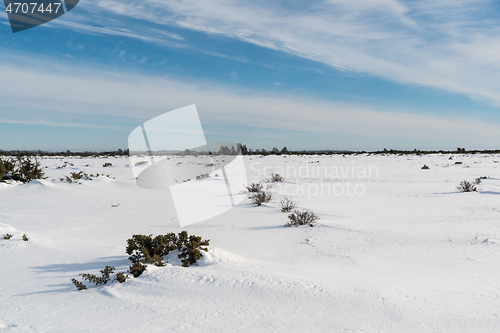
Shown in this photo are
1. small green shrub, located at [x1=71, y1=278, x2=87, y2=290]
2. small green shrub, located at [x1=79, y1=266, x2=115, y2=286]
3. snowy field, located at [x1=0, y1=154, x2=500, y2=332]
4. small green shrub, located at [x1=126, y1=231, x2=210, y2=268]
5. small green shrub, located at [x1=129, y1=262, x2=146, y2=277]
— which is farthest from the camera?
small green shrub, located at [x1=126, y1=231, x2=210, y2=268]

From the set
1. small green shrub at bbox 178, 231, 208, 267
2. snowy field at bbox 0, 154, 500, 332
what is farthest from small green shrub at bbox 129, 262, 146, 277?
small green shrub at bbox 178, 231, 208, 267

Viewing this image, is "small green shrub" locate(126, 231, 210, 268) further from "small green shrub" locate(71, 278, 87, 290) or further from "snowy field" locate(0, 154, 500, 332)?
"small green shrub" locate(71, 278, 87, 290)

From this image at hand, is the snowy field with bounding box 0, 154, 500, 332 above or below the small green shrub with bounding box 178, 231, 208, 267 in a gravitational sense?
below

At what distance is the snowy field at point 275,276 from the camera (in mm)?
2615

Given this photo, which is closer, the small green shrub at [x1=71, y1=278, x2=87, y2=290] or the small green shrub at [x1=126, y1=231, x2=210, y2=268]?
the small green shrub at [x1=71, y1=278, x2=87, y2=290]

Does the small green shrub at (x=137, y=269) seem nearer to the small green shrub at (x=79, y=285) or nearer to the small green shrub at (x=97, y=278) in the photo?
the small green shrub at (x=97, y=278)

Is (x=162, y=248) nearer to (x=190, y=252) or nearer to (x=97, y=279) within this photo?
(x=190, y=252)

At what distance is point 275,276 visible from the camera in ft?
11.2

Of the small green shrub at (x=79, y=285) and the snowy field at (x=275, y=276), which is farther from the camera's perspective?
the small green shrub at (x=79, y=285)

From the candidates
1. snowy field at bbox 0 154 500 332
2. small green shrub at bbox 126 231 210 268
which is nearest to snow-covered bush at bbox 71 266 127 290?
snowy field at bbox 0 154 500 332

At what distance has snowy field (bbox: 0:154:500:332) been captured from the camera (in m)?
2.62

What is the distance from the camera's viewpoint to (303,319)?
2.59 metres

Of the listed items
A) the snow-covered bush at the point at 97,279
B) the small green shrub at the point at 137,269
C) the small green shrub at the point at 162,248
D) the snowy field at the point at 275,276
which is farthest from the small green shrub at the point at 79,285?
the small green shrub at the point at 162,248

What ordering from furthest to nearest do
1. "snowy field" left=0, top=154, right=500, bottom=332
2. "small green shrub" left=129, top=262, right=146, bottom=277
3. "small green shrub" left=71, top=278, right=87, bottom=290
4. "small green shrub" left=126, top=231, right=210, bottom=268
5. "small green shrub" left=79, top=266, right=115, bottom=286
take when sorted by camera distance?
"small green shrub" left=126, top=231, right=210, bottom=268, "small green shrub" left=129, top=262, right=146, bottom=277, "small green shrub" left=79, top=266, right=115, bottom=286, "small green shrub" left=71, top=278, right=87, bottom=290, "snowy field" left=0, top=154, right=500, bottom=332
